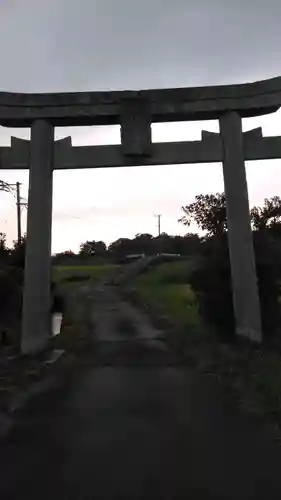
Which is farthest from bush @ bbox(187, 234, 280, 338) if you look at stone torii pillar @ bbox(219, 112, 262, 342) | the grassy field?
stone torii pillar @ bbox(219, 112, 262, 342)

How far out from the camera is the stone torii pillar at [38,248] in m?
12.6

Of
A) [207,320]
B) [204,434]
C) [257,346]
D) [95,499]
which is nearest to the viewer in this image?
[95,499]

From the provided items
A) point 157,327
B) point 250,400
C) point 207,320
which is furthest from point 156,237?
point 250,400

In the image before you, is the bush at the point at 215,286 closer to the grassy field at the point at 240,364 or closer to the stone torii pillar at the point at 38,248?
the grassy field at the point at 240,364

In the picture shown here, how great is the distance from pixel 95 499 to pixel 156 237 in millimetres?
60636

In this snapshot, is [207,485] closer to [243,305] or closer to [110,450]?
[110,450]

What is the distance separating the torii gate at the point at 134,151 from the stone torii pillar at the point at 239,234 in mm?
20

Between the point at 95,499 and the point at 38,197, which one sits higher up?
the point at 38,197

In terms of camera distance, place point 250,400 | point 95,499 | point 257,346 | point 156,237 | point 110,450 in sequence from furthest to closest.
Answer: point 156,237 < point 257,346 < point 250,400 < point 110,450 < point 95,499

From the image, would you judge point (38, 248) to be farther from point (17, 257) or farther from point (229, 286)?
point (17, 257)

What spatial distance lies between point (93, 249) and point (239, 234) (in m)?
47.4

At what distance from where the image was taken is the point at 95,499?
15.3 ft

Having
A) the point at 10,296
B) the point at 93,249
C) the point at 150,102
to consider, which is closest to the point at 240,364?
the point at 150,102

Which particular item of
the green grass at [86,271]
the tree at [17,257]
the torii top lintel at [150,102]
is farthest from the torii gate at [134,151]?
the green grass at [86,271]
